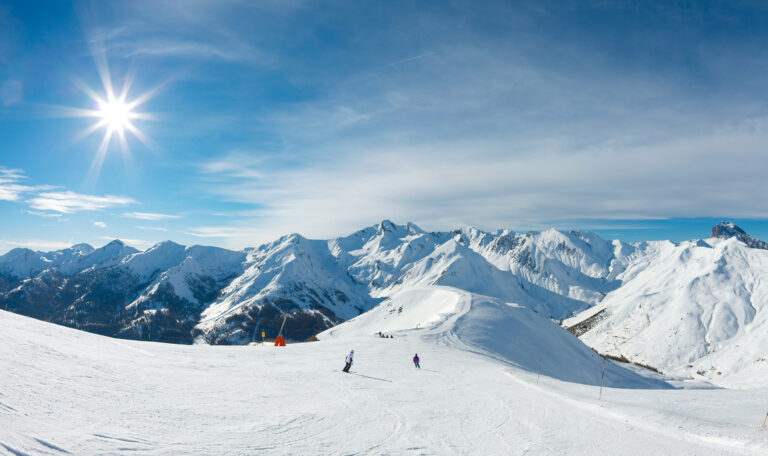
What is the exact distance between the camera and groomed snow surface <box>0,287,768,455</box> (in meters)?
10.4

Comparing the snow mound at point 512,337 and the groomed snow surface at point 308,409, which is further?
the snow mound at point 512,337

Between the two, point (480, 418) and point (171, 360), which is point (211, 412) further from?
point (171, 360)

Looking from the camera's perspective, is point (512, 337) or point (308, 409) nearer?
point (308, 409)

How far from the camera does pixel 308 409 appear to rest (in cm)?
1481

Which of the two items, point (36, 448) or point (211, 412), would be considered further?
point (211, 412)

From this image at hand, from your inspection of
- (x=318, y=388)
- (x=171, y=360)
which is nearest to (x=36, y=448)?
(x=318, y=388)

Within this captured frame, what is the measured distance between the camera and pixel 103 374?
624 inches

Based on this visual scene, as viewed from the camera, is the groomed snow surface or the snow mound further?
the snow mound

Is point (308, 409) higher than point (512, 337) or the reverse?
higher

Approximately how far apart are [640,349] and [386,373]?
723 feet

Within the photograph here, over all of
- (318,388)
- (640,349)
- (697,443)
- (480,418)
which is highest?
(697,443)

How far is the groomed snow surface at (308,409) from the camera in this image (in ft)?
34.1


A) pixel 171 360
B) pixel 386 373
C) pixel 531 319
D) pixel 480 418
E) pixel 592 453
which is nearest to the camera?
pixel 592 453

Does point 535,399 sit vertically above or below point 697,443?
below
